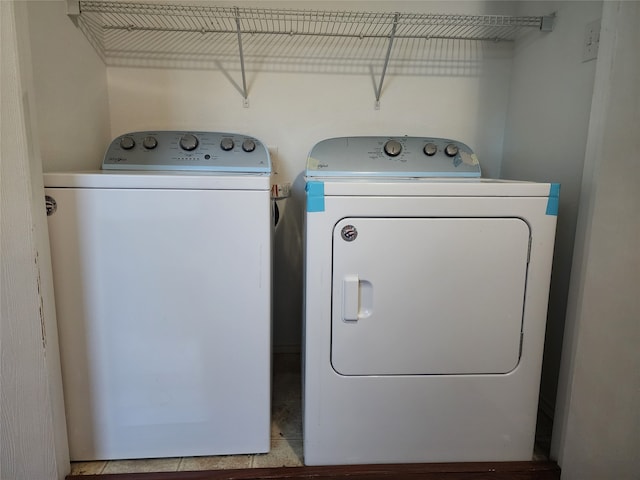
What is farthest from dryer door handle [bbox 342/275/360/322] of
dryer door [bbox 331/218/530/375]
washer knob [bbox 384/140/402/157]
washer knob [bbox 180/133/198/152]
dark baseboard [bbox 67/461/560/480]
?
washer knob [bbox 180/133/198/152]

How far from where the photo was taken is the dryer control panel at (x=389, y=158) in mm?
1545

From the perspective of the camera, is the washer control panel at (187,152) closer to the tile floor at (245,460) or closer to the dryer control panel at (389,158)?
the dryer control panel at (389,158)

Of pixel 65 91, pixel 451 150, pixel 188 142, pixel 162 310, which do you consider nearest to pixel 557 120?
pixel 451 150

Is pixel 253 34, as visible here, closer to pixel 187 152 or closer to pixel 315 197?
pixel 187 152

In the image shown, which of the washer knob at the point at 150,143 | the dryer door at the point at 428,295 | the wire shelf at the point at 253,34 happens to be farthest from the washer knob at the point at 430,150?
the washer knob at the point at 150,143

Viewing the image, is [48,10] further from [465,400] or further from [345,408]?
[465,400]

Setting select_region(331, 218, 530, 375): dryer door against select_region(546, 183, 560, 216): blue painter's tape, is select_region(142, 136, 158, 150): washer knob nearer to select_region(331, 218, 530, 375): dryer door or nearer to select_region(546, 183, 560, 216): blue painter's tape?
select_region(331, 218, 530, 375): dryer door

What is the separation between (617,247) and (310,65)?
1.39m

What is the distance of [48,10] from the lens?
4.19 ft

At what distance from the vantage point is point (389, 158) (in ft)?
5.12

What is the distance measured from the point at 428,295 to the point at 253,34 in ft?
4.50

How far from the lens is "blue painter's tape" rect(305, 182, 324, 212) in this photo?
1074 mm

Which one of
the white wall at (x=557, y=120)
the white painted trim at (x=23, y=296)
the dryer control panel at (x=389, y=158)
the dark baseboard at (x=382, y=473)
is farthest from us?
the dryer control panel at (x=389, y=158)

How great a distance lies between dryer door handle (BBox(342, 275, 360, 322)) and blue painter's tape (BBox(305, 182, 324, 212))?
0.22 metres
